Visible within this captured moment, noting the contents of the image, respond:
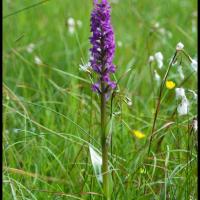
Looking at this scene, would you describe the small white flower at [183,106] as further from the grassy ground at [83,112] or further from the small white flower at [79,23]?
the small white flower at [79,23]

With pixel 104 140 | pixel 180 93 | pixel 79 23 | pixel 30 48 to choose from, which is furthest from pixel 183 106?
pixel 79 23

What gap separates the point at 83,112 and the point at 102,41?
43.2 inches

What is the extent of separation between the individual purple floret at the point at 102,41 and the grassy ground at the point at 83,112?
0.19 meters

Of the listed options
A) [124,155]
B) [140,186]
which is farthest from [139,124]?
[140,186]

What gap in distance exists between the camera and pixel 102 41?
82.2 inches

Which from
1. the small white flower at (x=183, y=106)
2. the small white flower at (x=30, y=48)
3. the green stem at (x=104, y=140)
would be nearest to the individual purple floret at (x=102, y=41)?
the green stem at (x=104, y=140)

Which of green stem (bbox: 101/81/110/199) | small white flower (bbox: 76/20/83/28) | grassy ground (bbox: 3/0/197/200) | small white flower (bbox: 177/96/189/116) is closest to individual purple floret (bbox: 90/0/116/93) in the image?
green stem (bbox: 101/81/110/199)

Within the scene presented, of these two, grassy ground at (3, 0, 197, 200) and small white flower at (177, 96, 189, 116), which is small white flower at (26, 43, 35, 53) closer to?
grassy ground at (3, 0, 197, 200)

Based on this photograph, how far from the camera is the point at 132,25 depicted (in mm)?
5281

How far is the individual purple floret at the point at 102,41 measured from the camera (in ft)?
6.82

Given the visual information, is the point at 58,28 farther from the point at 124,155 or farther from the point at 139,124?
the point at 124,155

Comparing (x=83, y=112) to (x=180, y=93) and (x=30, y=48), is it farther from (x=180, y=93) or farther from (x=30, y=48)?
(x=30, y=48)

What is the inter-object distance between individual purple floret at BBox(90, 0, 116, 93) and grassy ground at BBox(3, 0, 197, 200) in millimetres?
185

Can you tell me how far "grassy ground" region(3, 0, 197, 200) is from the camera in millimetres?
2455
